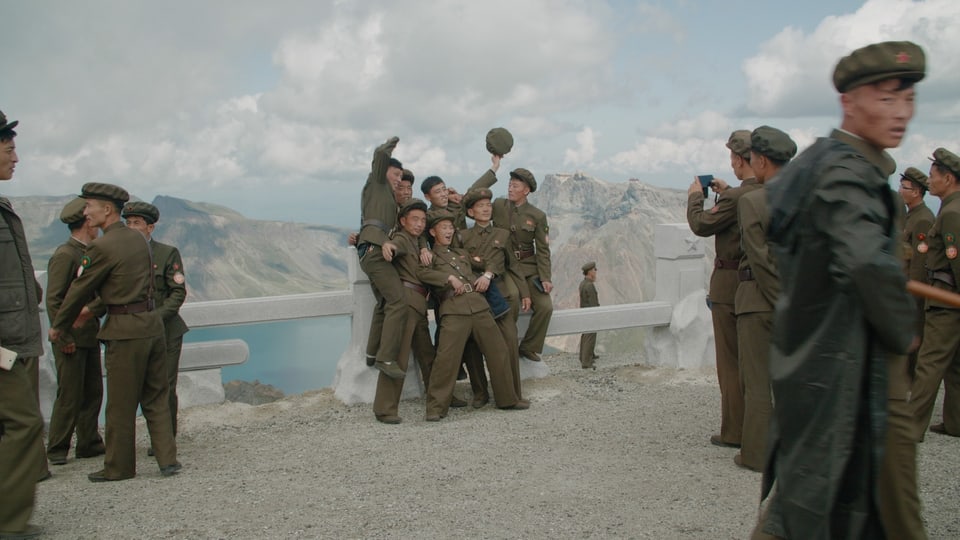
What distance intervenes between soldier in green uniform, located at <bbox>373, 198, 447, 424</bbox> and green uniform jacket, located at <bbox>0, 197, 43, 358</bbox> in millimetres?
2936

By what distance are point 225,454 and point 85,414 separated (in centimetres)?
115

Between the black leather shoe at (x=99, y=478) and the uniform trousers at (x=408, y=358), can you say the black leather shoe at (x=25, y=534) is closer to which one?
the black leather shoe at (x=99, y=478)

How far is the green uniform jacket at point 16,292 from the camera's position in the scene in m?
4.81

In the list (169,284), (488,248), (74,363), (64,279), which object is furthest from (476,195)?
(74,363)

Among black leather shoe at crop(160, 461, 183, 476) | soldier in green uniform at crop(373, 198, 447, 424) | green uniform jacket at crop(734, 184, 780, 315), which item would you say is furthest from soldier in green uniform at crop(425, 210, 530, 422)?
green uniform jacket at crop(734, 184, 780, 315)

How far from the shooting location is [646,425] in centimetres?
688

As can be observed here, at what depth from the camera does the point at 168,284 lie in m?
6.48

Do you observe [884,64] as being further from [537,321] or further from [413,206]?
[537,321]

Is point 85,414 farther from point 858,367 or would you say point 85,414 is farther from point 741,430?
point 858,367

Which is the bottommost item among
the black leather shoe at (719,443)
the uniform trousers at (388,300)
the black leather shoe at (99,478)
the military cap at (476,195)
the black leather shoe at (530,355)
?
the black leather shoe at (99,478)

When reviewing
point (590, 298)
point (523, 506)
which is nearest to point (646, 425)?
point (523, 506)

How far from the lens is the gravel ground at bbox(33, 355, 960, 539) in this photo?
184 inches

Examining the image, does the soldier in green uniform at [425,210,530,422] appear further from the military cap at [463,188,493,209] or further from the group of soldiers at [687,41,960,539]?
the group of soldiers at [687,41,960,539]

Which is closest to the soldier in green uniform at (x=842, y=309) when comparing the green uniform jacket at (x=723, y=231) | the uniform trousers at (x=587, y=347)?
the green uniform jacket at (x=723, y=231)
